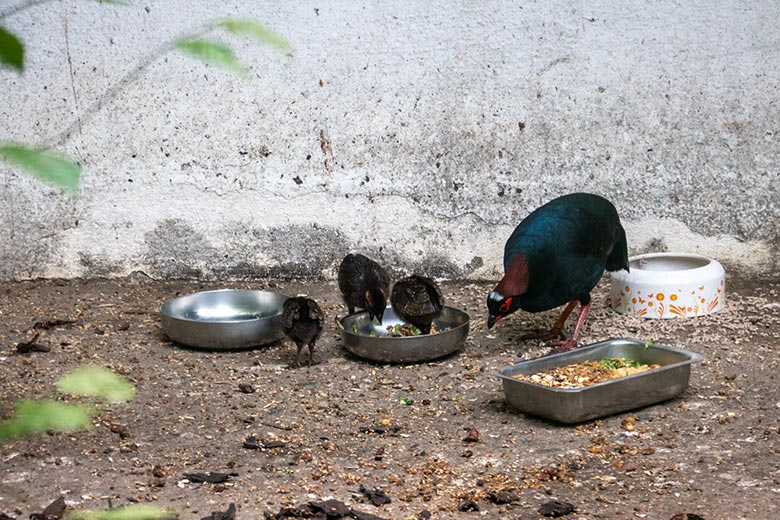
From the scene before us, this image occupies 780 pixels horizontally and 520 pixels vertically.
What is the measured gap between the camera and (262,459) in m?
4.19

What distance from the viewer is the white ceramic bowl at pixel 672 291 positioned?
5918 mm

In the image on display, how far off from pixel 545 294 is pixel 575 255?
270 millimetres

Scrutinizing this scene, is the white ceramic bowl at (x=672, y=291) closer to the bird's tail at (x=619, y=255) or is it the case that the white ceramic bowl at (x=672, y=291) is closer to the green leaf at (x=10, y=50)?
the bird's tail at (x=619, y=255)

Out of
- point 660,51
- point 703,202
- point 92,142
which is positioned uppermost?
point 660,51

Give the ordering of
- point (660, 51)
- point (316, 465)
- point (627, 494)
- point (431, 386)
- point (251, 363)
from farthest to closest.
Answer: point (660, 51) → point (251, 363) → point (431, 386) → point (316, 465) → point (627, 494)

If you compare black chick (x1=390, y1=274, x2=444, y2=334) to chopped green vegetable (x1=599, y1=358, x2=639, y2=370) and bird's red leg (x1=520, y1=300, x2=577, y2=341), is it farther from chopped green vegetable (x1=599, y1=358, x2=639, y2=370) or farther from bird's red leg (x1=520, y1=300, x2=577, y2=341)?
chopped green vegetable (x1=599, y1=358, x2=639, y2=370)

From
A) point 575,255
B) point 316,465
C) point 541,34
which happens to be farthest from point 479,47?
point 316,465

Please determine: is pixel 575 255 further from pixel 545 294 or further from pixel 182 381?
pixel 182 381

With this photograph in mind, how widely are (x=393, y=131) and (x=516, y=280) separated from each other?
172 centimetres

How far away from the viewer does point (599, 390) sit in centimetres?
441

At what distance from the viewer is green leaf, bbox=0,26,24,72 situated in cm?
83

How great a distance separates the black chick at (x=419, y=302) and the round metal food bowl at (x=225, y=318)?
0.72m

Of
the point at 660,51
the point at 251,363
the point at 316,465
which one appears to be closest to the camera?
the point at 316,465

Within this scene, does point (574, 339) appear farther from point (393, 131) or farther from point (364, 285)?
point (393, 131)
